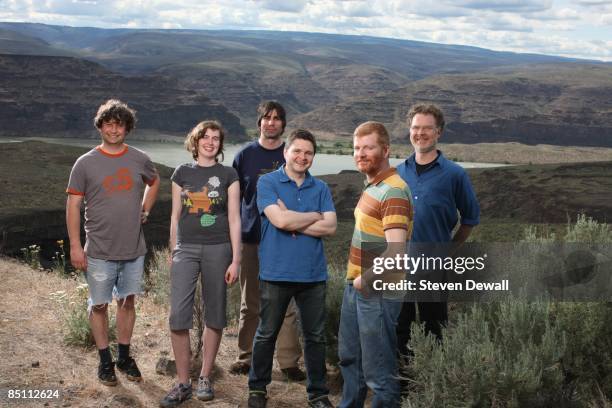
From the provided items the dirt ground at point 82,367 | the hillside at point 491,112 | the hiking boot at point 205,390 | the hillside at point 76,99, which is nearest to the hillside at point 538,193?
the dirt ground at point 82,367

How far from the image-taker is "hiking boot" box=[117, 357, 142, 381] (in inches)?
193

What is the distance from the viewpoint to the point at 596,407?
4.02m

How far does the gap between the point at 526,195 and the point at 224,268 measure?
29.9 metres

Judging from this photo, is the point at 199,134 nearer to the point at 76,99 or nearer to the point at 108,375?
the point at 108,375

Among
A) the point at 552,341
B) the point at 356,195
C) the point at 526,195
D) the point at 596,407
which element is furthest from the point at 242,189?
the point at 356,195

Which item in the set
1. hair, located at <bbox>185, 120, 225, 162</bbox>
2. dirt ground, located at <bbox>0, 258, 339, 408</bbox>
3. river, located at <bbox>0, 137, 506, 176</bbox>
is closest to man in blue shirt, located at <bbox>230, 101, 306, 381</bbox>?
dirt ground, located at <bbox>0, 258, 339, 408</bbox>

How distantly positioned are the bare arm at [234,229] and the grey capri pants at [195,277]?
0.07m

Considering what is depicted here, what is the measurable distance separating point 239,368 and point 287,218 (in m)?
1.65

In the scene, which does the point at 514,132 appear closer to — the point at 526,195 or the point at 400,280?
the point at 526,195

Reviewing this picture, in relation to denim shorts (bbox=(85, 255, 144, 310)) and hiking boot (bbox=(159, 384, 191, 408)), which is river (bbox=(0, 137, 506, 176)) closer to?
denim shorts (bbox=(85, 255, 144, 310))

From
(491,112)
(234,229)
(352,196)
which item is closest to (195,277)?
(234,229)

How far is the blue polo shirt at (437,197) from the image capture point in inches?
172

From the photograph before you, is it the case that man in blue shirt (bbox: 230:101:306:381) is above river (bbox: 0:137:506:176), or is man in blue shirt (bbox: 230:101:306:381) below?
above

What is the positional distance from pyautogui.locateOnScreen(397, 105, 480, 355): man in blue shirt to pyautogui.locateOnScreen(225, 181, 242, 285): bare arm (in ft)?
3.46
